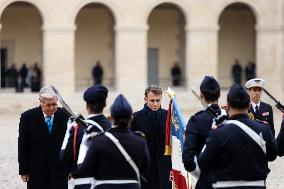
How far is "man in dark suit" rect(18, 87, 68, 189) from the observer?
34.8ft

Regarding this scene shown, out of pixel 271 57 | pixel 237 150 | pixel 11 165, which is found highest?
pixel 271 57

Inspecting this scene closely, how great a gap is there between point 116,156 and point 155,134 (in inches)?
145

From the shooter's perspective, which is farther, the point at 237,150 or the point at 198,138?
the point at 198,138

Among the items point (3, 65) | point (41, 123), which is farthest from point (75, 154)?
point (3, 65)

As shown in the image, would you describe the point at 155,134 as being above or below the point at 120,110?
below

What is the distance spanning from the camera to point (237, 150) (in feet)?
26.8

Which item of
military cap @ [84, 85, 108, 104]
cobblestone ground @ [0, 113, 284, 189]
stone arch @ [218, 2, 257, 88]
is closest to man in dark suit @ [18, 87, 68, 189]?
military cap @ [84, 85, 108, 104]

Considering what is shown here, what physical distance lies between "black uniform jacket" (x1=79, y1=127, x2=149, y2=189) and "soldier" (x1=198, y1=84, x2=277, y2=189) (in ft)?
2.23

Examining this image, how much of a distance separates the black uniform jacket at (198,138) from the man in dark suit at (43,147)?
223cm

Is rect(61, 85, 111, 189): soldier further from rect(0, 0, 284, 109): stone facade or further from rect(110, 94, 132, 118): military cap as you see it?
rect(0, 0, 284, 109): stone facade

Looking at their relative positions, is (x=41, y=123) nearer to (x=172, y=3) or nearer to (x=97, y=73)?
(x=172, y=3)

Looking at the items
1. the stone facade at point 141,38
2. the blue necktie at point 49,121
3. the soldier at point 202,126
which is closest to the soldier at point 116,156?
the soldier at point 202,126

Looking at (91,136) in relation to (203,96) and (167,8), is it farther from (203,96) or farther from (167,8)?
(167,8)

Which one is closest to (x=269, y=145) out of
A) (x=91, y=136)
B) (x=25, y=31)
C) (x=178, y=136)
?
(x=91, y=136)
